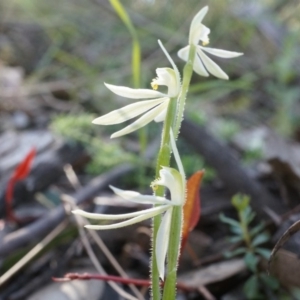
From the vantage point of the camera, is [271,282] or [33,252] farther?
[33,252]

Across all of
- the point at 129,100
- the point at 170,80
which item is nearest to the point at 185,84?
the point at 170,80

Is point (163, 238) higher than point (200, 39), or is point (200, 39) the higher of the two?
point (200, 39)

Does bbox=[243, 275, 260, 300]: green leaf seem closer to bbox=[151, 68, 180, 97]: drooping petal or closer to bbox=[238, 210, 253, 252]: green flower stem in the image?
bbox=[238, 210, 253, 252]: green flower stem

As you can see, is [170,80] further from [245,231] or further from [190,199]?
[245,231]

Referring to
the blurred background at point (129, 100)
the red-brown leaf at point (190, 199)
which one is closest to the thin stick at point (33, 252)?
the blurred background at point (129, 100)

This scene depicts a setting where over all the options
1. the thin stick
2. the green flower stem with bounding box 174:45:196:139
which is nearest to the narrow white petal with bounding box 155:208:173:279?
the green flower stem with bounding box 174:45:196:139

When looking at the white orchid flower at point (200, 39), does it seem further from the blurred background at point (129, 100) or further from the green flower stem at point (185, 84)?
the blurred background at point (129, 100)

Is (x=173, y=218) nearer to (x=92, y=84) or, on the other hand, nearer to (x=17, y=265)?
(x=17, y=265)
